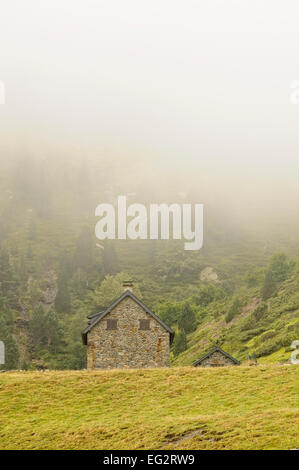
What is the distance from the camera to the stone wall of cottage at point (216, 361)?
1816 inches

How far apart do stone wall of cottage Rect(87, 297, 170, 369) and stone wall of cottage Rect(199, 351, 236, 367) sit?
11.0 ft

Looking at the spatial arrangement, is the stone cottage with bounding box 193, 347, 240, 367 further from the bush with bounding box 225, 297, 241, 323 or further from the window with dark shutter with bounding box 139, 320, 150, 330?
the bush with bounding box 225, 297, 241, 323

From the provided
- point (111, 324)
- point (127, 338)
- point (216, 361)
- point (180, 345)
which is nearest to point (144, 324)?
point (127, 338)

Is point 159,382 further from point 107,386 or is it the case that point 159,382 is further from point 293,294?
point 293,294

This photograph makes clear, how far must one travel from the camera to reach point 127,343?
45469 mm

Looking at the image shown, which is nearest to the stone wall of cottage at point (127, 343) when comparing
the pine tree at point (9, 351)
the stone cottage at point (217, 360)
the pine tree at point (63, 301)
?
the stone cottage at point (217, 360)

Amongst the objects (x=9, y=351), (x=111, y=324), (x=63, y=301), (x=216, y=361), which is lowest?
(x=9, y=351)

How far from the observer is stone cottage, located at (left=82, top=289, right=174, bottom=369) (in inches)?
1773

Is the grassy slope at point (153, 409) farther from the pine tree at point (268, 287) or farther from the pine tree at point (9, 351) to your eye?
the pine tree at point (268, 287)

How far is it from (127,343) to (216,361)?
25.7 feet

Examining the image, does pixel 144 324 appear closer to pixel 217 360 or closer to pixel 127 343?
pixel 127 343

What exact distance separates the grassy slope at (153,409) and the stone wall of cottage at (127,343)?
243 inches
